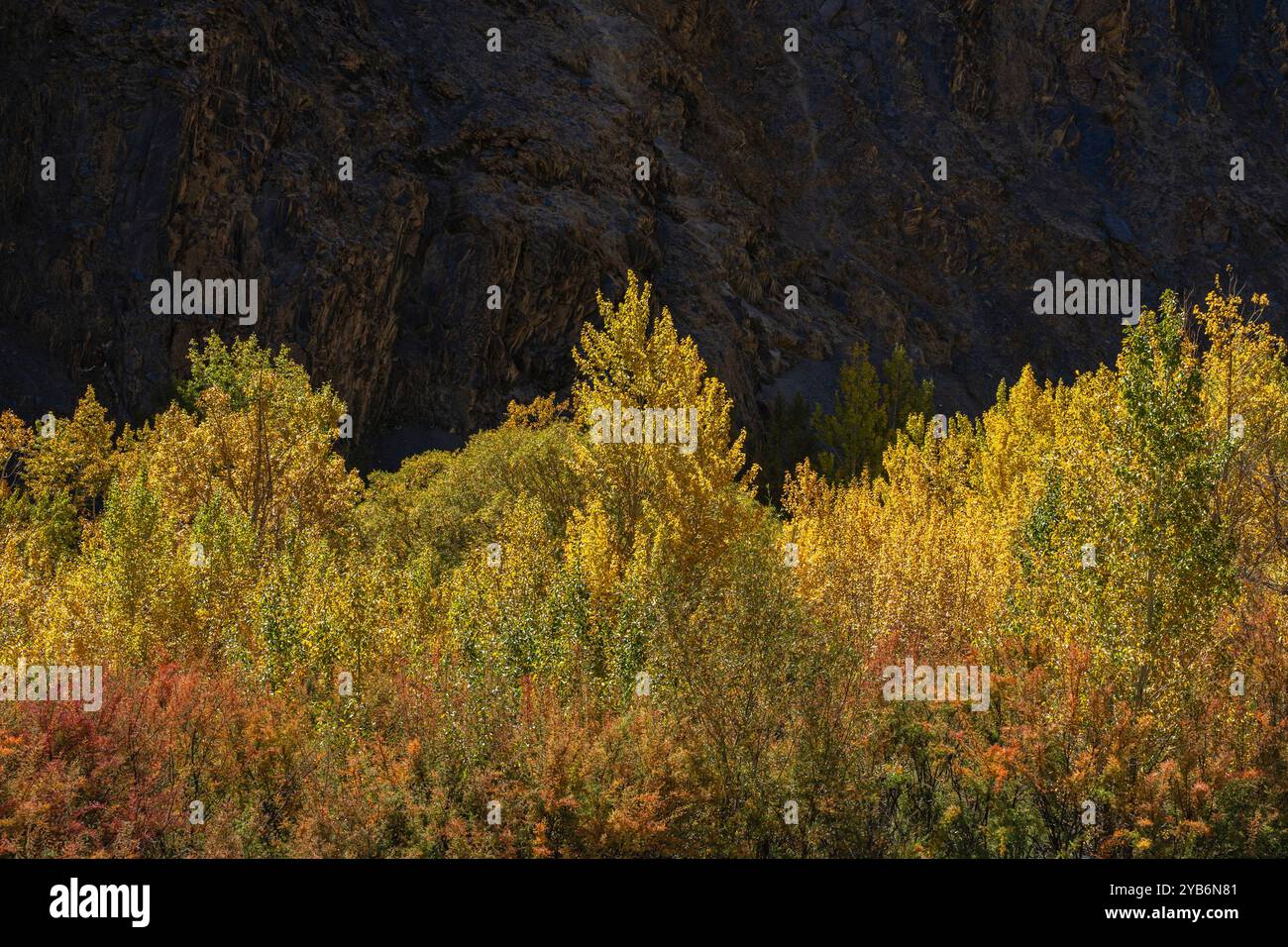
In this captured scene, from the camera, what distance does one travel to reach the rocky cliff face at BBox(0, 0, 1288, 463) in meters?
59.2

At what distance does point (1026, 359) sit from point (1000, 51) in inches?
1321

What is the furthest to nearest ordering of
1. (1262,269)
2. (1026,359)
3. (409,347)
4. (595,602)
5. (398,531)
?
(1262,269) < (1026,359) < (409,347) < (398,531) < (595,602)

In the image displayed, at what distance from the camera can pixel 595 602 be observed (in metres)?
18.0

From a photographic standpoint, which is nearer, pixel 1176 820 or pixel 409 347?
pixel 1176 820

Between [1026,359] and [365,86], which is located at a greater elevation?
[365,86]

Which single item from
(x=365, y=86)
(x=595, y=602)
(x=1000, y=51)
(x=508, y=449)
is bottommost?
(x=595, y=602)

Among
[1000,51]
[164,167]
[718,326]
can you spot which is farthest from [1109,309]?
[164,167]

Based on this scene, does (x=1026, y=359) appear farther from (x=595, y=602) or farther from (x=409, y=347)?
(x=595, y=602)
